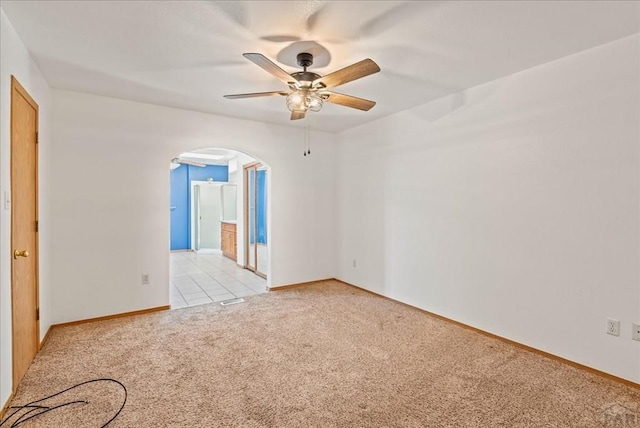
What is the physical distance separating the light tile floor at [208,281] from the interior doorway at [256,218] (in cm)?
25

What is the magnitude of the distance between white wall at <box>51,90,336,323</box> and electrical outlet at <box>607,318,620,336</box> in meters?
4.24

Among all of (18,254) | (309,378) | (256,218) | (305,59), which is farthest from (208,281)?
(305,59)

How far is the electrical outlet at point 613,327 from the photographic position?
2430 millimetres

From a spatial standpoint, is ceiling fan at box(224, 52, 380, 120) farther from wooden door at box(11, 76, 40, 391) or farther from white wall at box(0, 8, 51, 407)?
wooden door at box(11, 76, 40, 391)

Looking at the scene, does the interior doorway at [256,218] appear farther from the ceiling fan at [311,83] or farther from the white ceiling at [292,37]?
the ceiling fan at [311,83]

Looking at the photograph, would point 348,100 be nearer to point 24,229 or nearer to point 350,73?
point 350,73

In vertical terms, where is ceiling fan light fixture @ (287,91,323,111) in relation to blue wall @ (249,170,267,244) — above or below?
above

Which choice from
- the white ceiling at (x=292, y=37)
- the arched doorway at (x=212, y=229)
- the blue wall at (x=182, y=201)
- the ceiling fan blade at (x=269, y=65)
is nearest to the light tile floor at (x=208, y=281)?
the arched doorway at (x=212, y=229)

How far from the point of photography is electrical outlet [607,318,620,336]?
7.97 feet

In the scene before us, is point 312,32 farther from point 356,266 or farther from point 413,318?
point 356,266

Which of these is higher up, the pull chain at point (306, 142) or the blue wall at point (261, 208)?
the pull chain at point (306, 142)

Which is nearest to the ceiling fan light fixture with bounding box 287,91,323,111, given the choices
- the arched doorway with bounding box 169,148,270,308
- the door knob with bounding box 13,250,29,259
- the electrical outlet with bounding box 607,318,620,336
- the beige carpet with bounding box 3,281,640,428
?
the beige carpet with bounding box 3,281,640,428

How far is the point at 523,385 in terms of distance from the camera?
92.5 inches

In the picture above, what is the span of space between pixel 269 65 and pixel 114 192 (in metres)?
2.63
